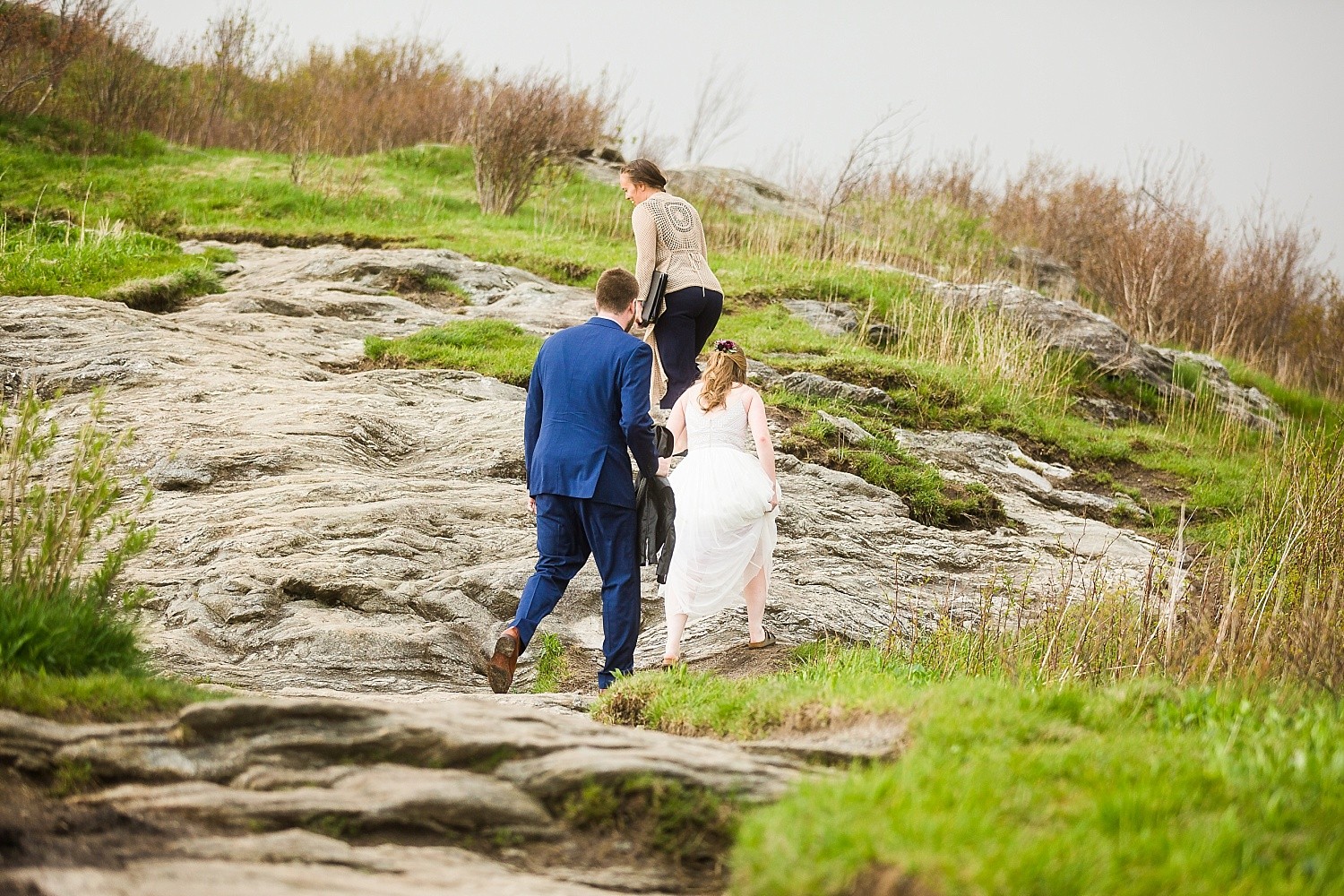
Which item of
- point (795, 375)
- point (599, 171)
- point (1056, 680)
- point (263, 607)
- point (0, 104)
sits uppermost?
point (599, 171)

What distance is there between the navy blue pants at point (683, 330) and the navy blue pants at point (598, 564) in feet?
7.19

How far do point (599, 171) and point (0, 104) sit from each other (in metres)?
13.2

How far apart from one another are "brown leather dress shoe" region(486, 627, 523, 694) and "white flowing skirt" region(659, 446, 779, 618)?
3.58 ft

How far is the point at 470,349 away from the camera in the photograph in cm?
1227

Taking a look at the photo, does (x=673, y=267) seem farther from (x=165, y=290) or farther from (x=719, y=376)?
(x=165, y=290)

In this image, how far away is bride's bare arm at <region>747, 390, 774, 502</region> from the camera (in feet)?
22.3

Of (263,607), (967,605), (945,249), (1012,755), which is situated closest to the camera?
(1012,755)

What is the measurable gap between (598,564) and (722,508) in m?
0.94

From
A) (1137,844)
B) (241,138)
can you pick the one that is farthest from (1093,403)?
(241,138)

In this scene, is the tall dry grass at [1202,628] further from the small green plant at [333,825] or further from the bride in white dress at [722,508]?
the small green plant at [333,825]

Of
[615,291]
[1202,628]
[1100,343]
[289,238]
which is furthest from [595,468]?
[1100,343]

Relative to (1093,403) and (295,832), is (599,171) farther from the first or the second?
(295,832)

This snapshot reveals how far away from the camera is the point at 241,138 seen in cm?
2827

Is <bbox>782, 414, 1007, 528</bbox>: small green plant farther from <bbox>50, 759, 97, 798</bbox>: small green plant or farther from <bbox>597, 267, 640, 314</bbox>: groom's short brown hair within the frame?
<bbox>50, 759, 97, 798</bbox>: small green plant
